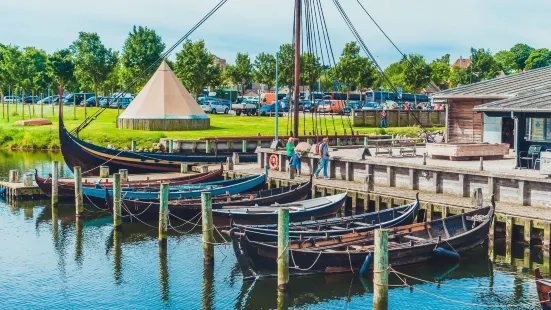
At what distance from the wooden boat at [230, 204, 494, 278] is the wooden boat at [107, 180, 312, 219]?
29.0ft

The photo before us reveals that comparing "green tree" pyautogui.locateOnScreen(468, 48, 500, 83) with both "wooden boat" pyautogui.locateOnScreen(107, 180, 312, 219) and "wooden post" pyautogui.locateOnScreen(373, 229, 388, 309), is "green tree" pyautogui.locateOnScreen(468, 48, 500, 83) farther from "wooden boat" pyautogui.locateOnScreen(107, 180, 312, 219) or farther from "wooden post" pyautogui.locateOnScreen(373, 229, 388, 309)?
"wooden post" pyautogui.locateOnScreen(373, 229, 388, 309)

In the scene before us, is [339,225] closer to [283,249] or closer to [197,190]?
[283,249]

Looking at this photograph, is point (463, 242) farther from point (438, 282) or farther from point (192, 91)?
point (192, 91)

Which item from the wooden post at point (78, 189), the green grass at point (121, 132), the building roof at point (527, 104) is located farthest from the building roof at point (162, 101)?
the building roof at point (527, 104)

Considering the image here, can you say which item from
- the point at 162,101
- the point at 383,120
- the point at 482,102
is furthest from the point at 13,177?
the point at 383,120

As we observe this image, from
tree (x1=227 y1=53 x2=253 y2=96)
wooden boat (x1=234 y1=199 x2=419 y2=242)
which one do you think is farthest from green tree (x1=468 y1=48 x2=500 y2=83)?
wooden boat (x1=234 y1=199 x2=419 y2=242)

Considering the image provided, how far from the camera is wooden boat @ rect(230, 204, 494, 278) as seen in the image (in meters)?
25.3

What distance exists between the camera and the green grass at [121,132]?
6500 centimetres

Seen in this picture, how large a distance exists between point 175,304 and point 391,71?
15194 cm

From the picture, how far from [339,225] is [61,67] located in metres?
63.6

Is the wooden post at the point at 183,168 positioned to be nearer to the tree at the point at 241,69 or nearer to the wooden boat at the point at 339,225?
the wooden boat at the point at 339,225

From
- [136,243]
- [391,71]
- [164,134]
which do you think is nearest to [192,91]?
[164,134]

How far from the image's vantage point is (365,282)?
25844 millimetres

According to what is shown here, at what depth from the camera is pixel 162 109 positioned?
68.0 m
